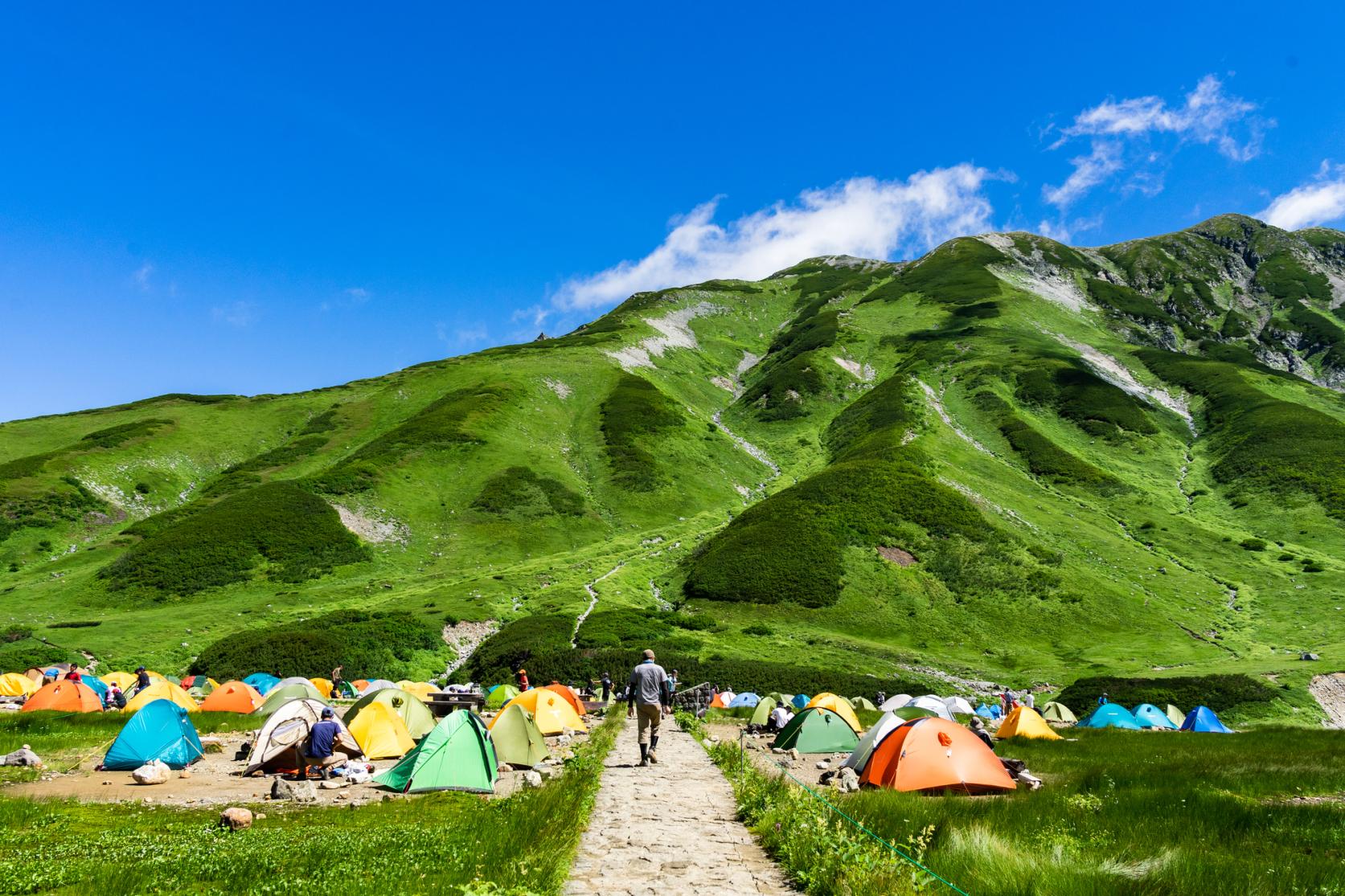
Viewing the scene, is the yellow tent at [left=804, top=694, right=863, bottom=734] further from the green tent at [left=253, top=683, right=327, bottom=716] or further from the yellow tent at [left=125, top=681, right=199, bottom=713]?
the yellow tent at [left=125, top=681, right=199, bottom=713]

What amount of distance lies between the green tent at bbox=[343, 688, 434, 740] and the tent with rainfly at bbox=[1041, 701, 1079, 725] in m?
33.2

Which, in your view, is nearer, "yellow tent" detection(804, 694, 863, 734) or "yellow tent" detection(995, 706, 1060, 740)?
"yellow tent" detection(804, 694, 863, 734)

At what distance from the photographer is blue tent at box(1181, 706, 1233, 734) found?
114 feet

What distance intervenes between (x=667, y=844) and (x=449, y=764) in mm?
7526

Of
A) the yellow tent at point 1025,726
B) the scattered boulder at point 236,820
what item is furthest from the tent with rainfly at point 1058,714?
the scattered boulder at point 236,820

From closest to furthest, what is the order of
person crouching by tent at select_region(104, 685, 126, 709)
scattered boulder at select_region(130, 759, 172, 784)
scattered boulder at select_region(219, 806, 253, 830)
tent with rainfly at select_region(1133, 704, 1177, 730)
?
1. scattered boulder at select_region(219, 806, 253, 830)
2. scattered boulder at select_region(130, 759, 172, 784)
3. person crouching by tent at select_region(104, 685, 126, 709)
4. tent with rainfly at select_region(1133, 704, 1177, 730)

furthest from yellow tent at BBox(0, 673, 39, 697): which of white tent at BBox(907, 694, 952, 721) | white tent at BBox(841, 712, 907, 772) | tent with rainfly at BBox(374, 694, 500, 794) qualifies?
white tent at BBox(907, 694, 952, 721)

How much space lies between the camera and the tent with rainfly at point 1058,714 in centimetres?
3953

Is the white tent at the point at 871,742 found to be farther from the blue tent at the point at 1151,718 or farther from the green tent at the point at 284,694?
the blue tent at the point at 1151,718

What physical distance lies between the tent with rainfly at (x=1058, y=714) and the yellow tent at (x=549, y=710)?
2690 centimetres

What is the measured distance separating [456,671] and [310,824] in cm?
3962

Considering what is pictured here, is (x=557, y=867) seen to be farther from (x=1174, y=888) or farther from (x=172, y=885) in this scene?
(x=1174, y=888)

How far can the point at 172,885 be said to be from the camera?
778 centimetres

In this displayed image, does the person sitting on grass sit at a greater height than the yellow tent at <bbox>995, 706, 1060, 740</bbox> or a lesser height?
greater
